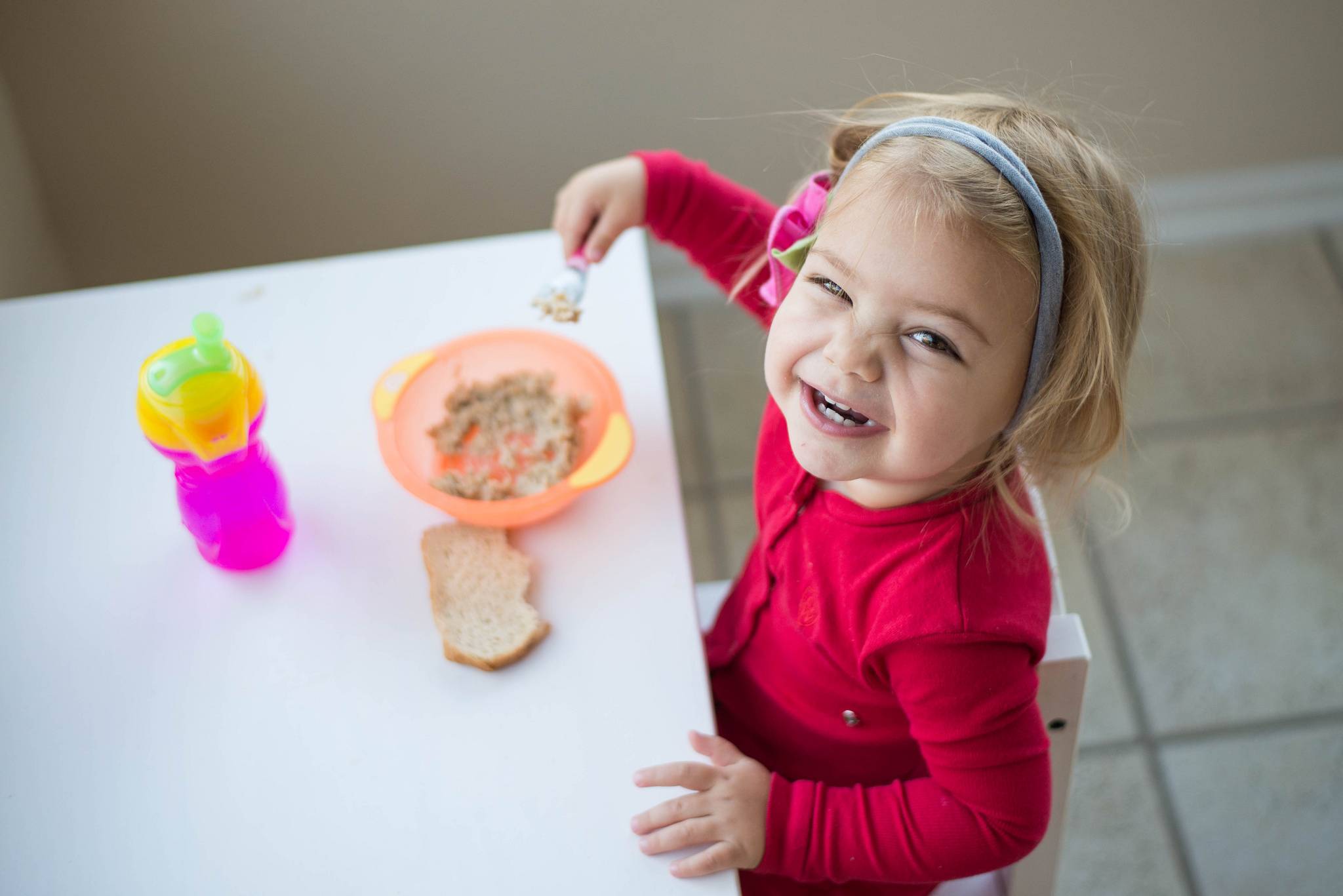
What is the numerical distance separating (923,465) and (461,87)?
1.08 metres

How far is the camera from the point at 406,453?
886 millimetres

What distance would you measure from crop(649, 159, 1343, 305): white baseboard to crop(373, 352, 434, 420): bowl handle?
1.01 metres

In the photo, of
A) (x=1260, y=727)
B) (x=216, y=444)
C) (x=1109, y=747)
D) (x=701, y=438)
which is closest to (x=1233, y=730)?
(x=1260, y=727)

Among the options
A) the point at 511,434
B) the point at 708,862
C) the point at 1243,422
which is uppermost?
the point at 511,434

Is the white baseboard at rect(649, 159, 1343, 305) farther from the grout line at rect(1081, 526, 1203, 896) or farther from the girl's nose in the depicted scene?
the girl's nose

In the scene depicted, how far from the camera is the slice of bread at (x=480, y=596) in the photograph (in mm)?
772

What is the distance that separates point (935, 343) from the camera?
27.6 inches

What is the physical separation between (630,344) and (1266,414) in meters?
1.26

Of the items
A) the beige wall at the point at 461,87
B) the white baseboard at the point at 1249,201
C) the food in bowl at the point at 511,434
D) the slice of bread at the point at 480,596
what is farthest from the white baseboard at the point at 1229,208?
the slice of bread at the point at 480,596

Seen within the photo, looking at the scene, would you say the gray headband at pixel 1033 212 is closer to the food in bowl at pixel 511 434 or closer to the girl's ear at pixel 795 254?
the girl's ear at pixel 795 254

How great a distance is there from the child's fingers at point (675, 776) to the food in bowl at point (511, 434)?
231 mm

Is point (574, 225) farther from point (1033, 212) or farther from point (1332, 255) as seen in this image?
point (1332, 255)

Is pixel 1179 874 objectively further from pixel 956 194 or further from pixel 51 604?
pixel 51 604

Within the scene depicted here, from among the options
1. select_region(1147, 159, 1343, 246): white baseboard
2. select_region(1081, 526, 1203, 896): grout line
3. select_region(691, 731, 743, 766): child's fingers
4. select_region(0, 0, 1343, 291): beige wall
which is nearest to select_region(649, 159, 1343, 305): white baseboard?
select_region(1147, 159, 1343, 246): white baseboard
